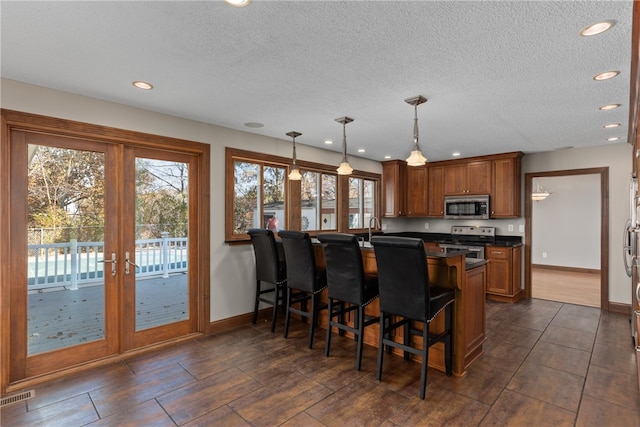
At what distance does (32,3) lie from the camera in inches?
63.1

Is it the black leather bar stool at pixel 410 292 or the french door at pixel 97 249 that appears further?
the french door at pixel 97 249

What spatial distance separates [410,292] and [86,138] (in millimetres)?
3198

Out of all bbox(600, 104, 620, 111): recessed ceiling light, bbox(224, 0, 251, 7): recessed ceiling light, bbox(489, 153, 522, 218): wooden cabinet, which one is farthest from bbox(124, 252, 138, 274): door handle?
bbox(489, 153, 522, 218): wooden cabinet

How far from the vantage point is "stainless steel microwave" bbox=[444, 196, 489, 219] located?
5535 millimetres

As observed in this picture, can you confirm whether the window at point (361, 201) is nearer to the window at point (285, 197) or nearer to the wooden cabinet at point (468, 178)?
the window at point (285, 197)

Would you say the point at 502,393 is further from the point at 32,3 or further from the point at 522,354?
the point at 32,3

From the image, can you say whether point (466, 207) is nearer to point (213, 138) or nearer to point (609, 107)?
point (609, 107)

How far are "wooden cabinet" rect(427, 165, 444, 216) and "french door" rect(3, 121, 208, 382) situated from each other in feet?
14.3

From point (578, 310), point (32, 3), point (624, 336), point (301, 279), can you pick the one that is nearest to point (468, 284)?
point (301, 279)

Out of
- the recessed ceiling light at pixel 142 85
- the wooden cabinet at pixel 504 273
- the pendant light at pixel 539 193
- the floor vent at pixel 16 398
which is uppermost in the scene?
the recessed ceiling light at pixel 142 85

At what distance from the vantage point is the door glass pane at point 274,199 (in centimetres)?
446

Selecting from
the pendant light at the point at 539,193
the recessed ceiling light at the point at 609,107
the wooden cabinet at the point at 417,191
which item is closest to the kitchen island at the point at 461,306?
the recessed ceiling light at the point at 609,107

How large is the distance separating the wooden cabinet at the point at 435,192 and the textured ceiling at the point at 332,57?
2611 millimetres

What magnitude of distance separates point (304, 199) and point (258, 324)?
1.95 m
